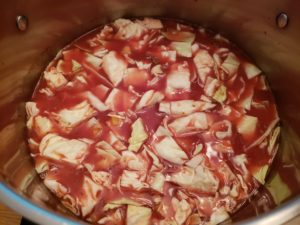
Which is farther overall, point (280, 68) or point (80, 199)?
point (280, 68)

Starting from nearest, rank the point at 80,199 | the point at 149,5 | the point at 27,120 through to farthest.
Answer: the point at 80,199 < the point at 27,120 < the point at 149,5

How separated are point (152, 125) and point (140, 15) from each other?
337mm

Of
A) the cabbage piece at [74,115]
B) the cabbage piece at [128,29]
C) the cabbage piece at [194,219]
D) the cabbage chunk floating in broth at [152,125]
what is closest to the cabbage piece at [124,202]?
the cabbage chunk floating in broth at [152,125]

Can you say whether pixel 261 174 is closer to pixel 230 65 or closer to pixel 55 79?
pixel 230 65

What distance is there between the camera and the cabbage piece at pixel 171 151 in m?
0.99

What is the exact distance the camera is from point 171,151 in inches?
39.1

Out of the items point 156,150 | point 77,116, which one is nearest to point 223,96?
point 156,150

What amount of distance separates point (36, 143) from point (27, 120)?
0.07m

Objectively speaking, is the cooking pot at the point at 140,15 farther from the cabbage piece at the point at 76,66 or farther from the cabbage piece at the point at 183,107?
the cabbage piece at the point at 183,107

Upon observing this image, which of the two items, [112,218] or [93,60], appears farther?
[93,60]

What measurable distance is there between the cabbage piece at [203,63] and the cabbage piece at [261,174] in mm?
257

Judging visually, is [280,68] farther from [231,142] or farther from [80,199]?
[80,199]

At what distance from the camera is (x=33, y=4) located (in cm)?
102

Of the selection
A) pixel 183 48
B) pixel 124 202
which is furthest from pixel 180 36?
pixel 124 202
